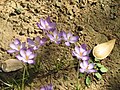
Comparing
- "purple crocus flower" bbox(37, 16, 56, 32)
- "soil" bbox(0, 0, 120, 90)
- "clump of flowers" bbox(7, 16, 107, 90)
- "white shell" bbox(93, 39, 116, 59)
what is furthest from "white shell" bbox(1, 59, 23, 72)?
"white shell" bbox(93, 39, 116, 59)

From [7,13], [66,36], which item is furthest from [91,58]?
[7,13]

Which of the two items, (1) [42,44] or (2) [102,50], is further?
(2) [102,50]

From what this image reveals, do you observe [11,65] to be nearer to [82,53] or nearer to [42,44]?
[42,44]

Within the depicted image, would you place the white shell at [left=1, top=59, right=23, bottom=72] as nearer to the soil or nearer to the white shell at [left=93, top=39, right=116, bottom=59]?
the soil

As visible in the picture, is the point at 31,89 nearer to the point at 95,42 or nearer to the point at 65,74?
the point at 65,74

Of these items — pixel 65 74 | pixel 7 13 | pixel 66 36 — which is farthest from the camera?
pixel 7 13

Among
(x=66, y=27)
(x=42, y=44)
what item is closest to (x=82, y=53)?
(x=42, y=44)
